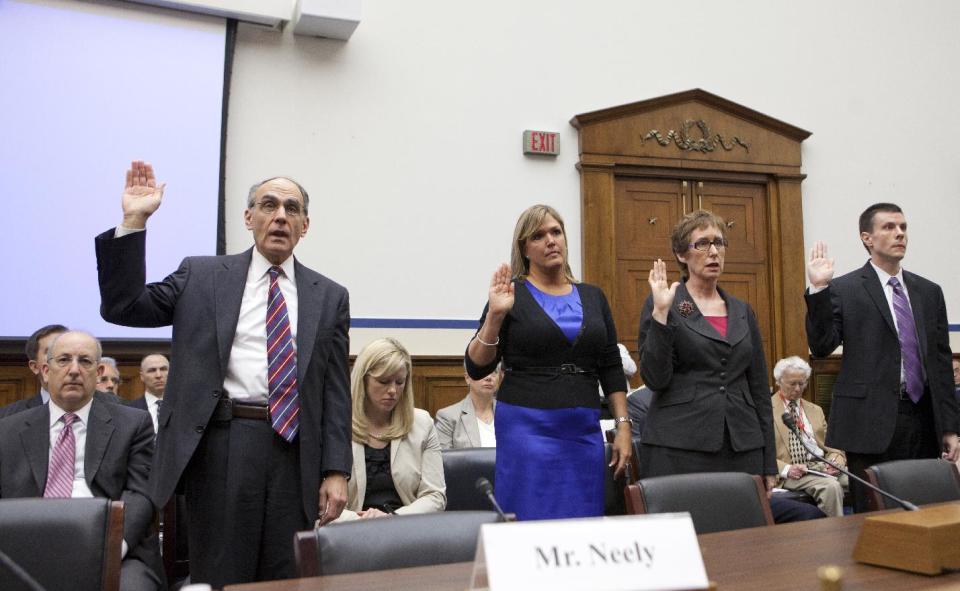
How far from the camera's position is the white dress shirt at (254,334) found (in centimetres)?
208

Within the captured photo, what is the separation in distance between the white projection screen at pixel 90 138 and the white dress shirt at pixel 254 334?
8.56 feet

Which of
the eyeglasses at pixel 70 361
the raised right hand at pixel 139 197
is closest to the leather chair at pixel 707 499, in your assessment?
the raised right hand at pixel 139 197

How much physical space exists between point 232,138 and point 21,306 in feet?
4.79

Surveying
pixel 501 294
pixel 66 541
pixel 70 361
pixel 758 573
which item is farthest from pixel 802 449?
pixel 66 541

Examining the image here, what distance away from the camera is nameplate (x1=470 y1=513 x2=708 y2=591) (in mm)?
1005

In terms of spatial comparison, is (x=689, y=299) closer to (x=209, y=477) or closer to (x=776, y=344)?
(x=209, y=477)

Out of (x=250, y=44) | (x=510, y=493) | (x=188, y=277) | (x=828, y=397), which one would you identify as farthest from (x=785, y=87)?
(x=188, y=277)

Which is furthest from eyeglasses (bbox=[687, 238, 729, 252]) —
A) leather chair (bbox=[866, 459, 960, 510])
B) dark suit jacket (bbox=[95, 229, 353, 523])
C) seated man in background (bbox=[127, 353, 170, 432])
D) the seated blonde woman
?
seated man in background (bbox=[127, 353, 170, 432])

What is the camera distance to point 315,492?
212 cm

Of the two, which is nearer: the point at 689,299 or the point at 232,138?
the point at 689,299

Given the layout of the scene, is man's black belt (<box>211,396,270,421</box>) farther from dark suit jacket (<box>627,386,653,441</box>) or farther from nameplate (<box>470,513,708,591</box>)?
dark suit jacket (<box>627,386,653,441</box>)

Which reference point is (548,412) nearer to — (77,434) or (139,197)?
(139,197)

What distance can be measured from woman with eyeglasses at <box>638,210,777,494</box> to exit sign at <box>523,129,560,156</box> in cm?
287

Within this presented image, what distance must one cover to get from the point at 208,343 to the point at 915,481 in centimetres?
183
